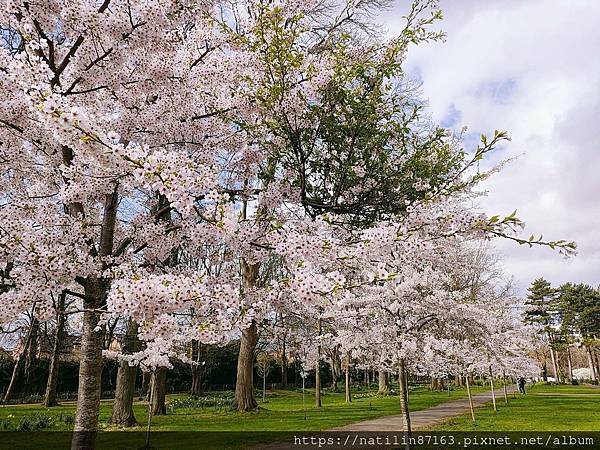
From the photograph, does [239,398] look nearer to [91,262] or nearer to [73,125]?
[91,262]

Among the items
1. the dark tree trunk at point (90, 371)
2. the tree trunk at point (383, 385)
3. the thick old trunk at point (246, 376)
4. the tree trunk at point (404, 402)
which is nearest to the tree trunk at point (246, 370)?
the thick old trunk at point (246, 376)

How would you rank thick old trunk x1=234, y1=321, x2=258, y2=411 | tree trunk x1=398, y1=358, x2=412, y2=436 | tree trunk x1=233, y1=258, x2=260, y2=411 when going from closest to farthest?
tree trunk x1=398, y1=358, x2=412, y2=436
tree trunk x1=233, y1=258, x2=260, y2=411
thick old trunk x1=234, y1=321, x2=258, y2=411

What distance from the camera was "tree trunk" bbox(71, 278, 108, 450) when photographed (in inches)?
212

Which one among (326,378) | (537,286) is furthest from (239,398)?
(537,286)

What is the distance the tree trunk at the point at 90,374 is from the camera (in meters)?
5.38

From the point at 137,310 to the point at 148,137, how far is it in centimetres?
347

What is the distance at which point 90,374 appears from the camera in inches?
221

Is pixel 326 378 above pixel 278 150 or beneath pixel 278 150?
beneath

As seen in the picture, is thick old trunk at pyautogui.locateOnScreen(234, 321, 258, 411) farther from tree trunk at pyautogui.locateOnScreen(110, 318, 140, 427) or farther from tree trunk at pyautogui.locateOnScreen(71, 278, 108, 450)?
tree trunk at pyautogui.locateOnScreen(71, 278, 108, 450)

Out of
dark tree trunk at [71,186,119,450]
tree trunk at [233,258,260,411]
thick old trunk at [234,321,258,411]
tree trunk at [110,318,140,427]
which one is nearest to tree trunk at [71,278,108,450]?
dark tree trunk at [71,186,119,450]

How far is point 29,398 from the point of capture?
89.4 feet

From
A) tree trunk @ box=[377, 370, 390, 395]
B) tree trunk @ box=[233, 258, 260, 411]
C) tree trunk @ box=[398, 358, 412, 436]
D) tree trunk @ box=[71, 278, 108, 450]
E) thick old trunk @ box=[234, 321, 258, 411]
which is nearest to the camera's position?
tree trunk @ box=[71, 278, 108, 450]

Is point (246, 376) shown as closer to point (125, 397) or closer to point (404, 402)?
point (125, 397)

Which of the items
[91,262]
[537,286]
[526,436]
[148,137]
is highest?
[537,286]
